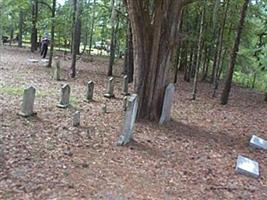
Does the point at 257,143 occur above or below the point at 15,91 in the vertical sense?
below

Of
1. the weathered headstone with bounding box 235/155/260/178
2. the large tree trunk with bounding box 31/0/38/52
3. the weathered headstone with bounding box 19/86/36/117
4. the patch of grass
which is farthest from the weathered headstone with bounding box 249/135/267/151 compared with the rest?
the large tree trunk with bounding box 31/0/38/52

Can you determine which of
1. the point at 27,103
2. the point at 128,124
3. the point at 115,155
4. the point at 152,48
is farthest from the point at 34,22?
the point at 115,155

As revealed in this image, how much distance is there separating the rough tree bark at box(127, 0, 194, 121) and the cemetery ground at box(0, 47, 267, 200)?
64cm

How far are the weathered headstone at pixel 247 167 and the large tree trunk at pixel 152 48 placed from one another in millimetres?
2750

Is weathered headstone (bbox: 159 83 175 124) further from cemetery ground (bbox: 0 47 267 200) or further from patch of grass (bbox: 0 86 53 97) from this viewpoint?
patch of grass (bbox: 0 86 53 97)

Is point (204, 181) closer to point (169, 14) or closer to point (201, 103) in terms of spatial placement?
point (169, 14)

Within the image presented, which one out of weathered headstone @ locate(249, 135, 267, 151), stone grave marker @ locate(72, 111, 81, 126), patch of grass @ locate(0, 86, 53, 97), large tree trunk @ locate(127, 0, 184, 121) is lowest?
weathered headstone @ locate(249, 135, 267, 151)

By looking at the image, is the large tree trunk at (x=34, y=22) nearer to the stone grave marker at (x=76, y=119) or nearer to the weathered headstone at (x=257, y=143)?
the stone grave marker at (x=76, y=119)

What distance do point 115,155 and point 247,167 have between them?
2.22 metres

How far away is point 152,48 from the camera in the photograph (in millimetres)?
8984

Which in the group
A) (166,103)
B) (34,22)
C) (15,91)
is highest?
(34,22)

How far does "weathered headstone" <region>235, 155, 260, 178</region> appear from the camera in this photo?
21.2 feet

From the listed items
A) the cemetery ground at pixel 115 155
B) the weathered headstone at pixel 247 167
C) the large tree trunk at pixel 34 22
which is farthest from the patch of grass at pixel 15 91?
the large tree trunk at pixel 34 22

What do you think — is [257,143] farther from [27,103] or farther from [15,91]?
[15,91]
